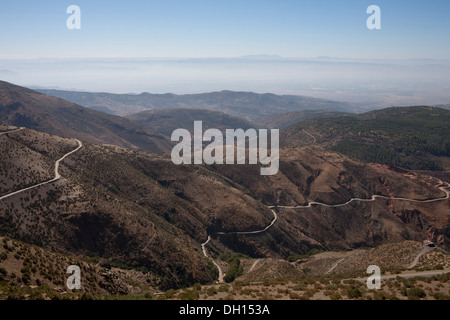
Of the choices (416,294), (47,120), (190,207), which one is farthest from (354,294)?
(47,120)

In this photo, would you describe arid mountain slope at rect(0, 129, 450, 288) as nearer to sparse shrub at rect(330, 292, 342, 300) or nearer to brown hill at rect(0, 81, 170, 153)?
sparse shrub at rect(330, 292, 342, 300)

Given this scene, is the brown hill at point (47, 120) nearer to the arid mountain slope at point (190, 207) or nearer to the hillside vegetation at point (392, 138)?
the hillside vegetation at point (392, 138)

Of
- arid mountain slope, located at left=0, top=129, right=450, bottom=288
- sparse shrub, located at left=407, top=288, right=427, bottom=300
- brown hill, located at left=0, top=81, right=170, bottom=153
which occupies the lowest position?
arid mountain slope, located at left=0, top=129, right=450, bottom=288

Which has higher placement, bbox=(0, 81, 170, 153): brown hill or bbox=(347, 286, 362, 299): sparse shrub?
bbox=(0, 81, 170, 153): brown hill

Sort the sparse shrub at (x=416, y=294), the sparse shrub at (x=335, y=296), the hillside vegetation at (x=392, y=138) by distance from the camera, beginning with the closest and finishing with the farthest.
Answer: the sparse shrub at (x=416, y=294)
the sparse shrub at (x=335, y=296)
the hillside vegetation at (x=392, y=138)

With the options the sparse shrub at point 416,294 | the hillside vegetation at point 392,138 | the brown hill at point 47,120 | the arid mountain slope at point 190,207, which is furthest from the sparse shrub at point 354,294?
the brown hill at point 47,120

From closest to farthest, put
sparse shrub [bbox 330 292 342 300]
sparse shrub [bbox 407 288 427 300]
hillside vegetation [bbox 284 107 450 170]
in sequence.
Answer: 1. sparse shrub [bbox 407 288 427 300]
2. sparse shrub [bbox 330 292 342 300]
3. hillside vegetation [bbox 284 107 450 170]

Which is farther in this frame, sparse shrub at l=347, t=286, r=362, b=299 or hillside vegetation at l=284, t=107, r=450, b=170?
hillside vegetation at l=284, t=107, r=450, b=170

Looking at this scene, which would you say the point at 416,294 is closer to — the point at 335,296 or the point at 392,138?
the point at 335,296

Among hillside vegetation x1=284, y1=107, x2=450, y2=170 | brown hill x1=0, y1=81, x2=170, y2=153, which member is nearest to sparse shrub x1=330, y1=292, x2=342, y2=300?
hillside vegetation x1=284, y1=107, x2=450, y2=170

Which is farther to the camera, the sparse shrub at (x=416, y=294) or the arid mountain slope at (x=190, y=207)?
the arid mountain slope at (x=190, y=207)

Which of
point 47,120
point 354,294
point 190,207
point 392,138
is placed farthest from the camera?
point 47,120
